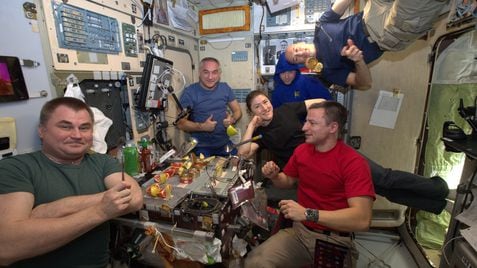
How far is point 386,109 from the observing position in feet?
7.67

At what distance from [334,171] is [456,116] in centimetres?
127

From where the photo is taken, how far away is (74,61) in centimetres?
152

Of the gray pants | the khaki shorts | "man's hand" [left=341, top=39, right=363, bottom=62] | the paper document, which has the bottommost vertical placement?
the gray pants

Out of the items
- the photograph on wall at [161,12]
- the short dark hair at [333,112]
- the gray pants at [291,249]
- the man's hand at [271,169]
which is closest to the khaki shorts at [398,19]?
the short dark hair at [333,112]

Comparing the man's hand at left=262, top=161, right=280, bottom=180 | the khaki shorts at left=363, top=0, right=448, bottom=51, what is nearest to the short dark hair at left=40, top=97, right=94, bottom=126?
the man's hand at left=262, top=161, right=280, bottom=180

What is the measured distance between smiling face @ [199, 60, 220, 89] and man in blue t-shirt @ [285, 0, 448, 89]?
2.94 feet

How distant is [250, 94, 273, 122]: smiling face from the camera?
2.11 meters

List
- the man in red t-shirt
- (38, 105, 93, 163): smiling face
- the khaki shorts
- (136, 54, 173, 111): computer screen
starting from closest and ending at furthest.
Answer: the khaki shorts < (38, 105, 93, 163): smiling face < the man in red t-shirt < (136, 54, 173, 111): computer screen

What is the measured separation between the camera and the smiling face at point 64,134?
3.81ft

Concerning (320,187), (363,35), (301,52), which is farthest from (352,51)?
(320,187)

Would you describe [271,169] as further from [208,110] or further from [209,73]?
[209,73]

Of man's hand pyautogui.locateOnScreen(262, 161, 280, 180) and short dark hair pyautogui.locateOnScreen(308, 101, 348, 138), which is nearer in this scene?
short dark hair pyautogui.locateOnScreen(308, 101, 348, 138)

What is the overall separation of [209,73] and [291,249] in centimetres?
181

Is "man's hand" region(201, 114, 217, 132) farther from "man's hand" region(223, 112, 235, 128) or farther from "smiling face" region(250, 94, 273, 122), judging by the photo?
"smiling face" region(250, 94, 273, 122)
